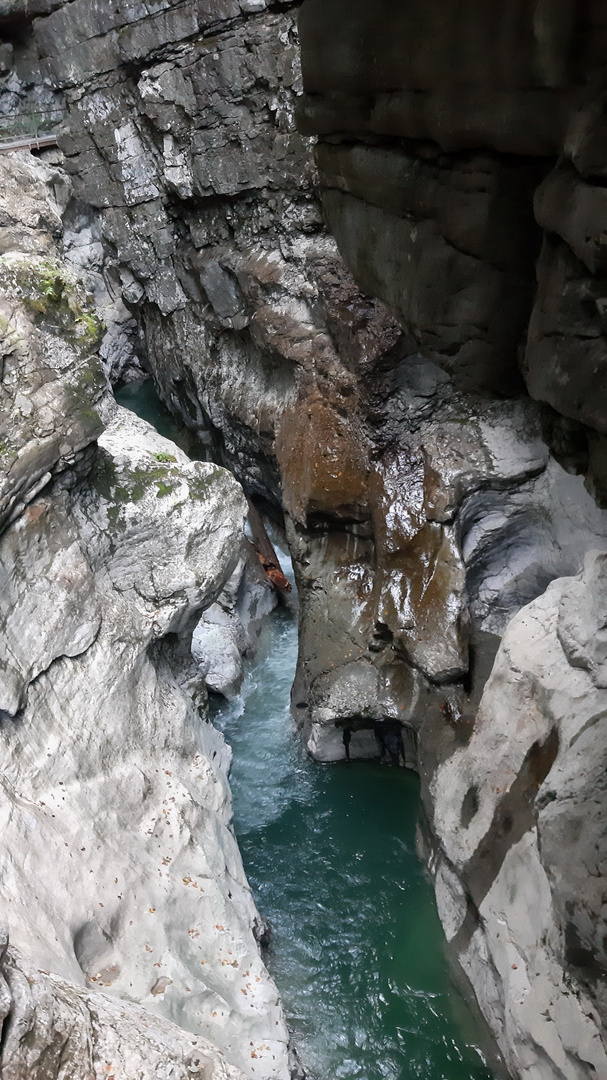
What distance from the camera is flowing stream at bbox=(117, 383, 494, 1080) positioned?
7918 mm

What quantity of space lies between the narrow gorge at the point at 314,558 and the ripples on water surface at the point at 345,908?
0.14ft

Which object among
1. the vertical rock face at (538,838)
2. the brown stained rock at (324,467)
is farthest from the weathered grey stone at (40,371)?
the vertical rock face at (538,838)

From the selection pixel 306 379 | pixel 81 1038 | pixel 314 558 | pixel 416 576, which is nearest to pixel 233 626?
pixel 314 558

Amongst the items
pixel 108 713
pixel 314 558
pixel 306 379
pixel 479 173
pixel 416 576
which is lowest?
pixel 108 713

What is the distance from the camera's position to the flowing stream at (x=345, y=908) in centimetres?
792

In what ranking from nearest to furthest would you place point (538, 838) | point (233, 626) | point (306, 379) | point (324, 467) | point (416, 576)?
1. point (538, 838)
2. point (416, 576)
3. point (324, 467)
4. point (306, 379)
5. point (233, 626)

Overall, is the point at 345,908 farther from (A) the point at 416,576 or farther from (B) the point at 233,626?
(B) the point at 233,626

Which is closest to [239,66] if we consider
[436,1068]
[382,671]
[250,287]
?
[250,287]

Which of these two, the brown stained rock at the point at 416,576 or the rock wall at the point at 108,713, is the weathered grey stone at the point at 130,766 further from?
the brown stained rock at the point at 416,576

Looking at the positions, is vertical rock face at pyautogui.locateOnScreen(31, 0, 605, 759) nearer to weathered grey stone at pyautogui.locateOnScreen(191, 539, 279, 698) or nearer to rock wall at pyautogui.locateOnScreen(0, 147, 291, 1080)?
weathered grey stone at pyautogui.locateOnScreen(191, 539, 279, 698)

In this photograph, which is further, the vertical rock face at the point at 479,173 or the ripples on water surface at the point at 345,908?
the ripples on water surface at the point at 345,908

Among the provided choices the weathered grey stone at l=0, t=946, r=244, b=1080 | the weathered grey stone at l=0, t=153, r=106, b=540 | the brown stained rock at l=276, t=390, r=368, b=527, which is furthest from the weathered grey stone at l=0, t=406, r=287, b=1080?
the brown stained rock at l=276, t=390, r=368, b=527

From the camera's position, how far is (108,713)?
7875 mm

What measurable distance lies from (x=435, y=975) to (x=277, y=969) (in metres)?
1.95
